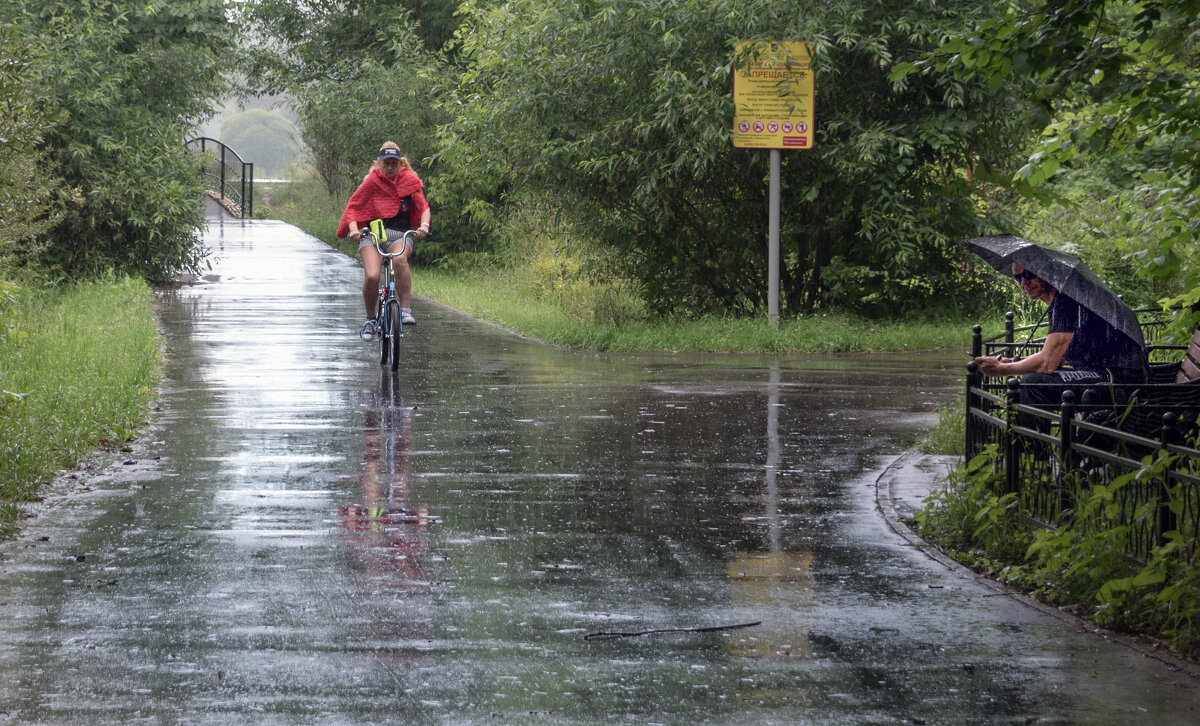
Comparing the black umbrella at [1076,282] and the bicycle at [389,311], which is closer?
the black umbrella at [1076,282]

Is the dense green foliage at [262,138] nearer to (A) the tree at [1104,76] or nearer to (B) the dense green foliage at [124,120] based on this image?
(B) the dense green foliage at [124,120]

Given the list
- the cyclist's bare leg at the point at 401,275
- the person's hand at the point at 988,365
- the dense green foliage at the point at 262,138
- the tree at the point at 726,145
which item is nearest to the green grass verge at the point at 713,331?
the tree at the point at 726,145

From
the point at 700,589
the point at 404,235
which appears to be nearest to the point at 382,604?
the point at 700,589

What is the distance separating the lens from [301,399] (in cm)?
1205

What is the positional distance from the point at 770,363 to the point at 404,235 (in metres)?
4.11

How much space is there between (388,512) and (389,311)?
6231mm

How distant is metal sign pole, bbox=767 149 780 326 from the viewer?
1717 cm

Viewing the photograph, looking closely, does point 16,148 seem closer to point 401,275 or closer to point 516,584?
point 401,275

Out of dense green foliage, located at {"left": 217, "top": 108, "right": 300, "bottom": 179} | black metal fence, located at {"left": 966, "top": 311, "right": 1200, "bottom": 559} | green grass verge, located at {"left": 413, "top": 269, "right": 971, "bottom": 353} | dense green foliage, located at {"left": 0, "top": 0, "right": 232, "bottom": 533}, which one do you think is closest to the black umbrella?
black metal fence, located at {"left": 966, "top": 311, "right": 1200, "bottom": 559}

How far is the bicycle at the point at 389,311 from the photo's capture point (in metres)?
13.9

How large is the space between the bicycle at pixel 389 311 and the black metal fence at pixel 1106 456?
6777mm

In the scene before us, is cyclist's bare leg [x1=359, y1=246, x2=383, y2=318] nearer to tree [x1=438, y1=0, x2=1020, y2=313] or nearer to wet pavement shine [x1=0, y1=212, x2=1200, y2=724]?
wet pavement shine [x1=0, y1=212, x2=1200, y2=724]

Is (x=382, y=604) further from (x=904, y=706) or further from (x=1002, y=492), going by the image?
(x=1002, y=492)

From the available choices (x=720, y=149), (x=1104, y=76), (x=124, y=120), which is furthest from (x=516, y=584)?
(x=124, y=120)
